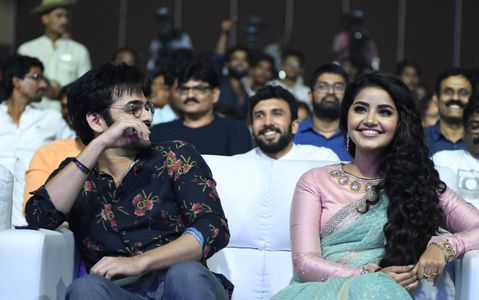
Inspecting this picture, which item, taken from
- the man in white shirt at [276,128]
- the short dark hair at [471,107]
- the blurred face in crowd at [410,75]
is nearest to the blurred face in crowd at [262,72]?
the blurred face in crowd at [410,75]

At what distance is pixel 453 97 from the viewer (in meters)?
5.64

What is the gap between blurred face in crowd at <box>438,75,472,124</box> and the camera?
552 centimetres

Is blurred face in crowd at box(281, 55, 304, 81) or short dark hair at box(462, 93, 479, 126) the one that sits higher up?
blurred face in crowd at box(281, 55, 304, 81)

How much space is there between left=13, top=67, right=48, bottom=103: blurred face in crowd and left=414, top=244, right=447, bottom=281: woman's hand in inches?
148

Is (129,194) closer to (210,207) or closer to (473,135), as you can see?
(210,207)

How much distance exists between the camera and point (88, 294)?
8.92ft

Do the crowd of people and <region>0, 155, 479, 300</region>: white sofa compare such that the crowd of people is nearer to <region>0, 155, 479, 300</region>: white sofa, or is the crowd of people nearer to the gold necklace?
the gold necklace

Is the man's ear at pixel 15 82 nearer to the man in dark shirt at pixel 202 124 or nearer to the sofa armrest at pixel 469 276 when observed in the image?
the man in dark shirt at pixel 202 124

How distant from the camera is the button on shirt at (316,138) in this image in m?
5.33

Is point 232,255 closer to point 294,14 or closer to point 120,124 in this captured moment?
point 120,124

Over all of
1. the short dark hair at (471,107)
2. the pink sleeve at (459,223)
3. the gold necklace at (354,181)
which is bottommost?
the pink sleeve at (459,223)

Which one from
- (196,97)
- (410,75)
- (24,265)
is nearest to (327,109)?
(196,97)

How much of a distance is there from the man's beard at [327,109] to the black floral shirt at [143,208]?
2.43 metres

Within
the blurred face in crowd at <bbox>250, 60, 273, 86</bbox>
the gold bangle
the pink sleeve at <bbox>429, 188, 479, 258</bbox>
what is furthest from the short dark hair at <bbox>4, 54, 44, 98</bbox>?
the gold bangle
